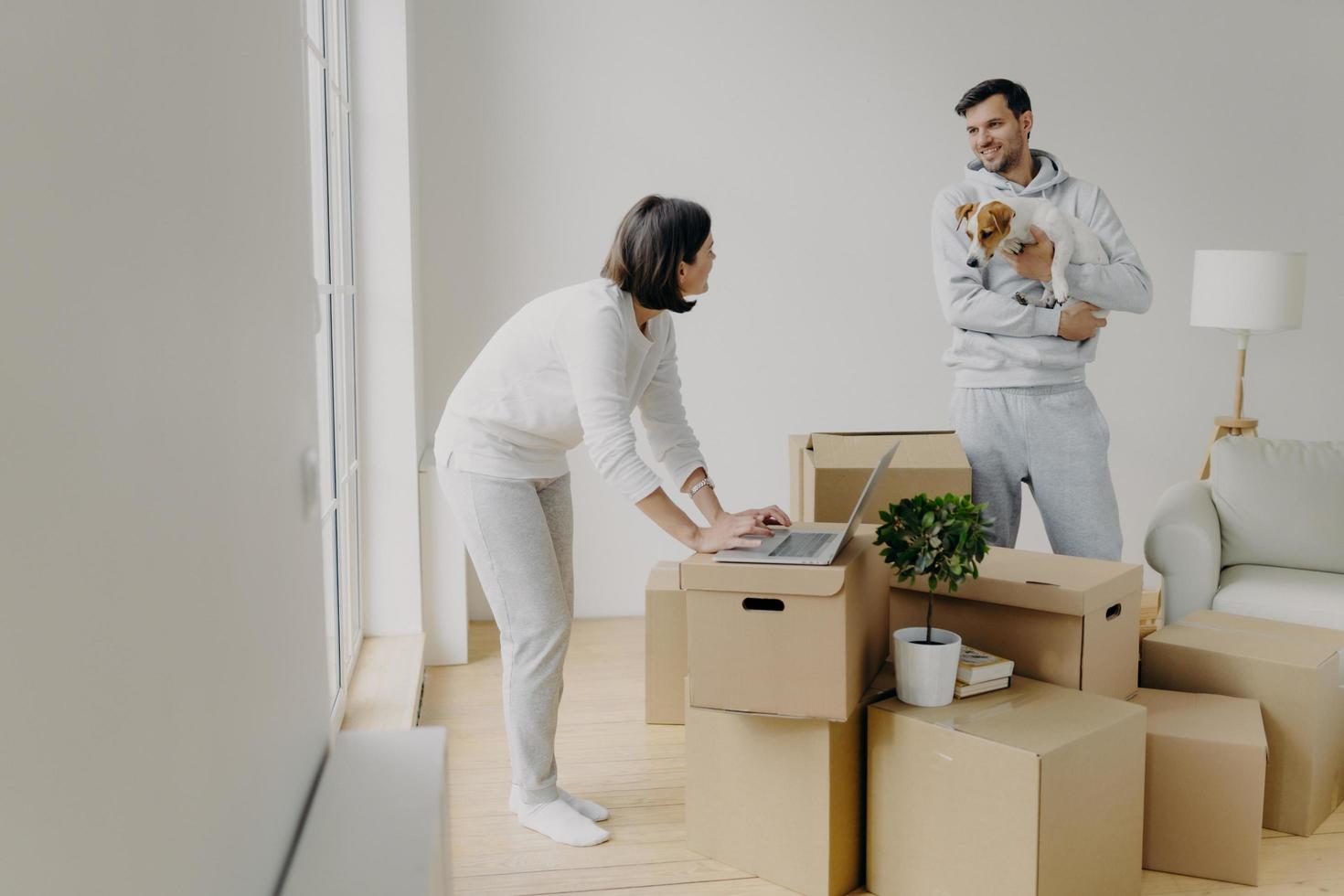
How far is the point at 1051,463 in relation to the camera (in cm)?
271

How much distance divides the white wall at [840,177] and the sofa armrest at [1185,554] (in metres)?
1.09

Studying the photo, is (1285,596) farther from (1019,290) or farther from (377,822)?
(377,822)

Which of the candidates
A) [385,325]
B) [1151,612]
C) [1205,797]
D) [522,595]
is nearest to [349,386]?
[385,325]

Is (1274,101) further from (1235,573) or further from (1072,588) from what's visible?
(1072,588)

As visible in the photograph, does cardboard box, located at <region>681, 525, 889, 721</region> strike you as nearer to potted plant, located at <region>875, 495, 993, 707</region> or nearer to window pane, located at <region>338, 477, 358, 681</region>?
potted plant, located at <region>875, 495, 993, 707</region>

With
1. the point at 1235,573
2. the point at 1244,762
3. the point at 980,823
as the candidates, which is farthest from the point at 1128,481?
the point at 980,823

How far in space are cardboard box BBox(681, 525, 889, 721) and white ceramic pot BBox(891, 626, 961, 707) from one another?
4.0 inches

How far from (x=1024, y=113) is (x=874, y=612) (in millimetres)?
1338

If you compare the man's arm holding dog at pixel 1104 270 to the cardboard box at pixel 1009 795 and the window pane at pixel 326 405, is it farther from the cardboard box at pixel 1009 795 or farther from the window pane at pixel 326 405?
the window pane at pixel 326 405

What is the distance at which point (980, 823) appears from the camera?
188 centimetres

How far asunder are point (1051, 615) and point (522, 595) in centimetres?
104

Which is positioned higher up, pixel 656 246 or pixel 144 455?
pixel 656 246

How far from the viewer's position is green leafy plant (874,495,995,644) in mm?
2039

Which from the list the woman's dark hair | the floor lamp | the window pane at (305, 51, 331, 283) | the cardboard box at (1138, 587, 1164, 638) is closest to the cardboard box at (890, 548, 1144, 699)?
the woman's dark hair
